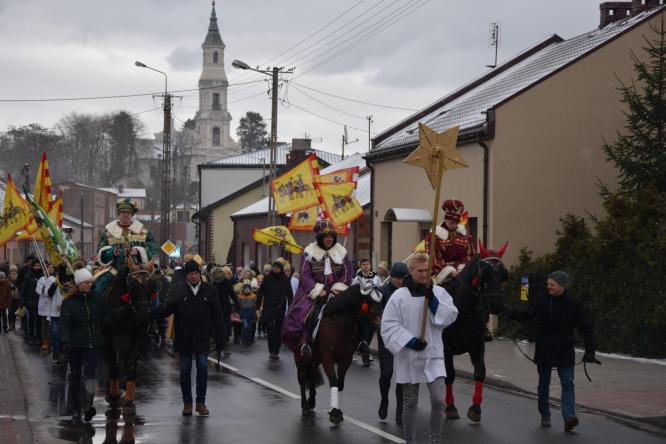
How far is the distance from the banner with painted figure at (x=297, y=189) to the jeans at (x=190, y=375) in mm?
16384

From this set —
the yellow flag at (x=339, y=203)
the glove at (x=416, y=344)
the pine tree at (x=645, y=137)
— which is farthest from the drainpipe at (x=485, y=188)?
the glove at (x=416, y=344)

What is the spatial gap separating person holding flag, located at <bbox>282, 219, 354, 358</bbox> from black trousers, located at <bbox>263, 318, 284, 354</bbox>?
8.11m

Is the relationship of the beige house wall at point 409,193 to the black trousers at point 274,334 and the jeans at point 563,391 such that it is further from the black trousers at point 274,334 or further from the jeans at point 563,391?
the jeans at point 563,391

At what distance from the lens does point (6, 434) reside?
1110 cm

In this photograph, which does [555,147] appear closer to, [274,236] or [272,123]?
[274,236]

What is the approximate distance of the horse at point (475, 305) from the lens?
1179 cm

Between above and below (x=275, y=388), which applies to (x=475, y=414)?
above

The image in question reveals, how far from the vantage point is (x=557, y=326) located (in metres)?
11.9

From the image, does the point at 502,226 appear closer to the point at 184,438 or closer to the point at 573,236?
the point at 573,236

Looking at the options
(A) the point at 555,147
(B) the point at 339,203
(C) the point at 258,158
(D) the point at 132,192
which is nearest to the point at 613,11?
(A) the point at 555,147

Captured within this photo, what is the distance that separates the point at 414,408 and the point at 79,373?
4.71m

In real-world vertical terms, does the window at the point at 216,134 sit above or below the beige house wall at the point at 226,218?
above

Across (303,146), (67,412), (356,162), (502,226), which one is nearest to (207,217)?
(303,146)

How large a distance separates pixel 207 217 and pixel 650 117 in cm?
4476
